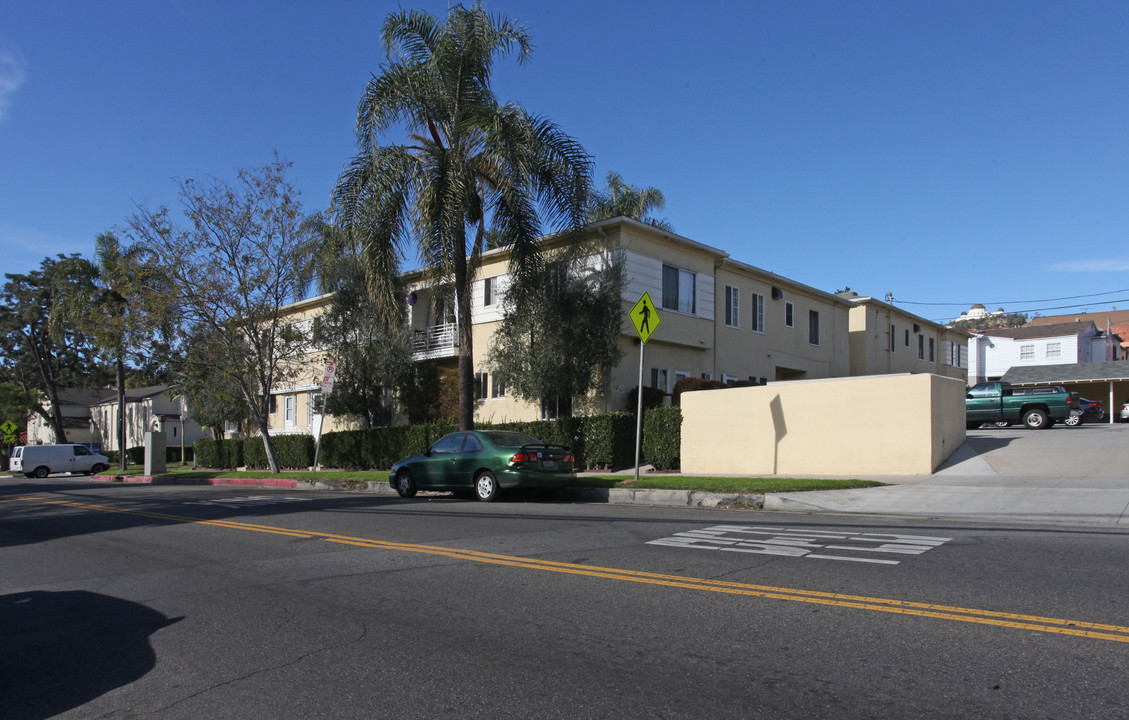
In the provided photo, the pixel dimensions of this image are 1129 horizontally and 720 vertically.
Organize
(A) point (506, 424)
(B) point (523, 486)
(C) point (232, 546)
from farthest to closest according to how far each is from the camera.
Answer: (A) point (506, 424), (B) point (523, 486), (C) point (232, 546)

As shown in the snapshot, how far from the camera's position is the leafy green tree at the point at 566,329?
2202cm

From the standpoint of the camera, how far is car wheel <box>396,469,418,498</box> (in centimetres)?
1683

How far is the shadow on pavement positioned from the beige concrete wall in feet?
42.0

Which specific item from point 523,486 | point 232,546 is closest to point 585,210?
point 523,486

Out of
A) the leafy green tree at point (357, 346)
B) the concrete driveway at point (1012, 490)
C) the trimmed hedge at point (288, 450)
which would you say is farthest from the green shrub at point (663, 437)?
the trimmed hedge at point (288, 450)

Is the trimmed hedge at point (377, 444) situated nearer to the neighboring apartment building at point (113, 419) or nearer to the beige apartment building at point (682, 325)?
the beige apartment building at point (682, 325)

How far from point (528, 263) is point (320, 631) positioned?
53.1 ft

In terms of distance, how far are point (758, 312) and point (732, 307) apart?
6.52 ft

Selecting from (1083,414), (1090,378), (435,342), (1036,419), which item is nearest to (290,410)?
(435,342)

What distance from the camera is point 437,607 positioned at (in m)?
6.29

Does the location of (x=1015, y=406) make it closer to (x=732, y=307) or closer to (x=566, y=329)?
(x=732, y=307)

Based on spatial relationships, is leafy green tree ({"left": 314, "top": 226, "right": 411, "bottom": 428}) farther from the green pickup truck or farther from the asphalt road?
the green pickup truck

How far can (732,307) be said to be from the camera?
1099 inches

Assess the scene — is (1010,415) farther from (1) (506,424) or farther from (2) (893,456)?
(1) (506,424)
